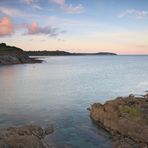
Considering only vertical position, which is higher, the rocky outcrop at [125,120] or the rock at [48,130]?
the rocky outcrop at [125,120]

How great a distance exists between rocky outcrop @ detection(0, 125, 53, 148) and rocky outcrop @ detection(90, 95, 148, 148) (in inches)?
227

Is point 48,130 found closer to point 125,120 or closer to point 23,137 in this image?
point 23,137

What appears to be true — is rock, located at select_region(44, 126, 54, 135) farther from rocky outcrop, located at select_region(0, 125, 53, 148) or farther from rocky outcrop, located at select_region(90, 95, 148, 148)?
rocky outcrop, located at select_region(90, 95, 148, 148)

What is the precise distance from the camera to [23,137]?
21.6 meters

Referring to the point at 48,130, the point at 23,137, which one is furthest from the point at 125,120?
the point at 23,137

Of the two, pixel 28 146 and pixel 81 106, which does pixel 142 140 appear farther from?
pixel 81 106

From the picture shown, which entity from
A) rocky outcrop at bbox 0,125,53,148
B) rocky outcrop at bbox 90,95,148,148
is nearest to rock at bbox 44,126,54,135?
rocky outcrop at bbox 0,125,53,148

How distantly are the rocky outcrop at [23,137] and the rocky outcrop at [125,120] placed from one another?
5761 millimetres

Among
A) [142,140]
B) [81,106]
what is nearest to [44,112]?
[81,106]

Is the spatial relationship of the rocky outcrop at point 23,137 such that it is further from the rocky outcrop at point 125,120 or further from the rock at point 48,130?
the rocky outcrop at point 125,120

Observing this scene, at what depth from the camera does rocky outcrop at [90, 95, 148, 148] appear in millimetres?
22500

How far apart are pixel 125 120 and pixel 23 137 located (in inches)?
364

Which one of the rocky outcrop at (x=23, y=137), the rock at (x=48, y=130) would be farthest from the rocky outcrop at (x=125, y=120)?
the rocky outcrop at (x=23, y=137)

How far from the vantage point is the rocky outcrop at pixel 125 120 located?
2250 cm
